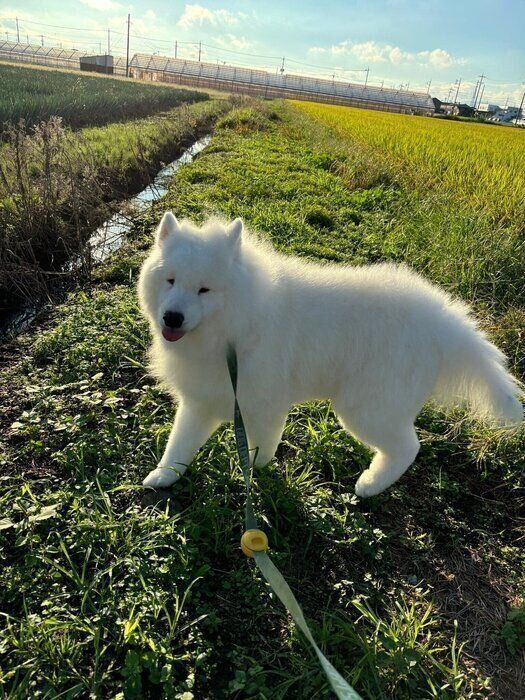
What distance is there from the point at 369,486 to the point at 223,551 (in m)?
1.02

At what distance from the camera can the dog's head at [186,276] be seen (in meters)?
2.20

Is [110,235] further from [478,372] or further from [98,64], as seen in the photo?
[98,64]

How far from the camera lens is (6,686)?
1854 mm

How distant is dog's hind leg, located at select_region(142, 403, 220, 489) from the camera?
9.20 feet

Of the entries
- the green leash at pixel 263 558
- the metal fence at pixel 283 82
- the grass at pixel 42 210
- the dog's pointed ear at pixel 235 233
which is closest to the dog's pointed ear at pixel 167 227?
the dog's pointed ear at pixel 235 233

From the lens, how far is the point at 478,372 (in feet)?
8.49

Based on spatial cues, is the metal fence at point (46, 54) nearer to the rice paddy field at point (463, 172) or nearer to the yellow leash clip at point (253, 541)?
the rice paddy field at point (463, 172)

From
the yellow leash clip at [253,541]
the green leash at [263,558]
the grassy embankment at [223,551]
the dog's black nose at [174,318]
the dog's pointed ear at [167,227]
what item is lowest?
the grassy embankment at [223,551]

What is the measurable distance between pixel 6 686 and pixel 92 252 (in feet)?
18.2

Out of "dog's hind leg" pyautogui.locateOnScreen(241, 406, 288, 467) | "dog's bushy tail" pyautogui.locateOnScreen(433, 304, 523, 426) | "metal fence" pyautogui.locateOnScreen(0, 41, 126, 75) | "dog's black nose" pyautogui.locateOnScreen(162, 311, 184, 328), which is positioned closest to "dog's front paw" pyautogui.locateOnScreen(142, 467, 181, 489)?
"dog's hind leg" pyautogui.locateOnScreen(241, 406, 288, 467)

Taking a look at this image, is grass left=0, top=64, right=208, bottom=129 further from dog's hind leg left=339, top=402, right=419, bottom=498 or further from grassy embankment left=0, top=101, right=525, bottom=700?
dog's hind leg left=339, top=402, right=419, bottom=498

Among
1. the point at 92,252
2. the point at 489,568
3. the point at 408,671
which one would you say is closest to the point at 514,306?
the point at 489,568

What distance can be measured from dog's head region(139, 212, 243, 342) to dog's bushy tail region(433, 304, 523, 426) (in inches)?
52.9

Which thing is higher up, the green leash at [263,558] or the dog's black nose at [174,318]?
the dog's black nose at [174,318]
